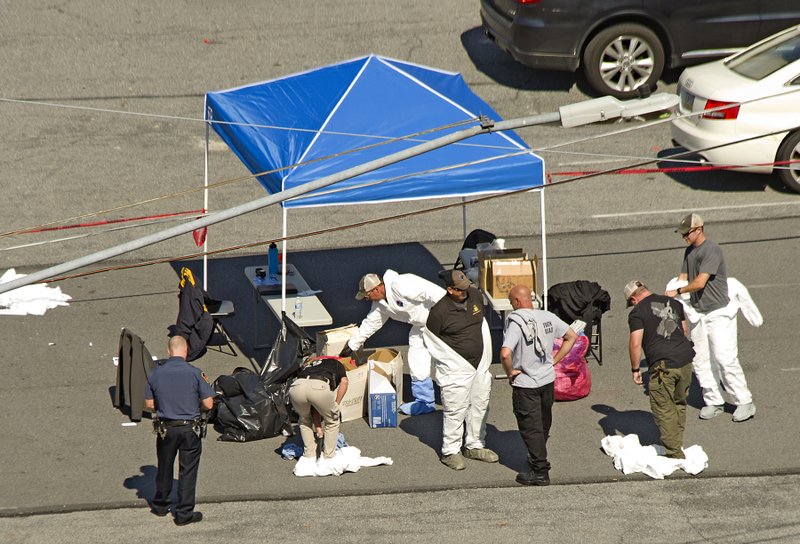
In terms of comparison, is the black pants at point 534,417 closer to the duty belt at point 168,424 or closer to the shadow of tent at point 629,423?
the shadow of tent at point 629,423

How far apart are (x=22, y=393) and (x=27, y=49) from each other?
10238mm

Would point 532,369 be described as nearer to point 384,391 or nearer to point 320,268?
point 384,391

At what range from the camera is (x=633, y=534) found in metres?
8.91

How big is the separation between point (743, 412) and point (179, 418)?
512 cm

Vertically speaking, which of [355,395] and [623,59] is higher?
[623,59]

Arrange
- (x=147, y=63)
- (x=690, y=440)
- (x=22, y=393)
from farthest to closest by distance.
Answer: (x=147, y=63)
(x=22, y=393)
(x=690, y=440)

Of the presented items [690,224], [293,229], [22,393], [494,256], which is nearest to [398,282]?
[494,256]

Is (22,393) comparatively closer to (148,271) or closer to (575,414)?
(148,271)

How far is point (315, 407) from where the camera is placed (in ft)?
31.7

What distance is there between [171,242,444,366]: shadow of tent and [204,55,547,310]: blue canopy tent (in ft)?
5.46

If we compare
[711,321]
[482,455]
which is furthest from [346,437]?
[711,321]

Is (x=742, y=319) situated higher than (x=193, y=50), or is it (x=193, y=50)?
(x=193, y=50)

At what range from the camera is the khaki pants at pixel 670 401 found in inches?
382

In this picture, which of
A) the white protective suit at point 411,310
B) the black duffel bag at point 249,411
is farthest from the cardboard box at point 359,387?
the black duffel bag at point 249,411
